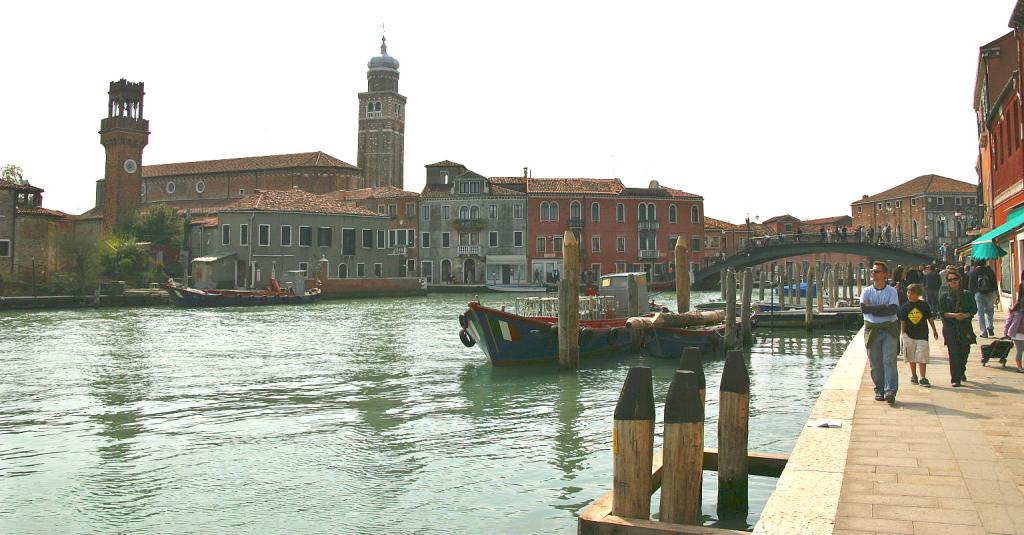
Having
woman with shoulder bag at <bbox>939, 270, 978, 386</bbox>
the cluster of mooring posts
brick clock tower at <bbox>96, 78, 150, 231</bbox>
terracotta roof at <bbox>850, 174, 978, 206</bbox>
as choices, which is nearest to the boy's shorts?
woman with shoulder bag at <bbox>939, 270, 978, 386</bbox>

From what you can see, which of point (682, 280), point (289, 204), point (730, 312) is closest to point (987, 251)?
point (730, 312)

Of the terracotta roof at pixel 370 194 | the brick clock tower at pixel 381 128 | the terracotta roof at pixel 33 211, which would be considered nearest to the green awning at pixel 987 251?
the terracotta roof at pixel 370 194

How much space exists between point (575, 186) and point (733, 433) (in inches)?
2064

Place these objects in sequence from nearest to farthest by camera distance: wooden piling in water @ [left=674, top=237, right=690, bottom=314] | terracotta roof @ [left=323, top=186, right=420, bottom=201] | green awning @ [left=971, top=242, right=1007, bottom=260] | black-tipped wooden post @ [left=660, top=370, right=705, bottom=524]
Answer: black-tipped wooden post @ [left=660, top=370, right=705, bottom=524] → green awning @ [left=971, top=242, right=1007, bottom=260] → wooden piling in water @ [left=674, top=237, right=690, bottom=314] → terracotta roof @ [left=323, top=186, right=420, bottom=201]

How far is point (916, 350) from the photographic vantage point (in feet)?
27.3

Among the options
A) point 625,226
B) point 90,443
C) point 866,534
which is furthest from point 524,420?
point 625,226

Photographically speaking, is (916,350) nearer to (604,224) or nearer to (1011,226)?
(1011,226)

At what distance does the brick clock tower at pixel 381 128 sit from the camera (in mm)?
81562

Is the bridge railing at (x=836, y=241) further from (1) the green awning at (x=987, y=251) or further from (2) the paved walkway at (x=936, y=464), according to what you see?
(2) the paved walkway at (x=936, y=464)

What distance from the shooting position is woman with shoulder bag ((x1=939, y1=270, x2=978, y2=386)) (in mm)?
8320

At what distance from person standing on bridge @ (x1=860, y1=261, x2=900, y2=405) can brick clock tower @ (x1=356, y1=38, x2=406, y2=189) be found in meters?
75.0

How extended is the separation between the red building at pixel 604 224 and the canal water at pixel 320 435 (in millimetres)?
35582

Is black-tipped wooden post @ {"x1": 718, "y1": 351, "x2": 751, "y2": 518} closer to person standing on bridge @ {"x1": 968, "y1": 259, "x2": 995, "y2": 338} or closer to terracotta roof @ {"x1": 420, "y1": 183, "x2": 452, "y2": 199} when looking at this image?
person standing on bridge @ {"x1": 968, "y1": 259, "x2": 995, "y2": 338}

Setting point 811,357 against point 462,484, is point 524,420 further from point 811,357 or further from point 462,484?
point 811,357
